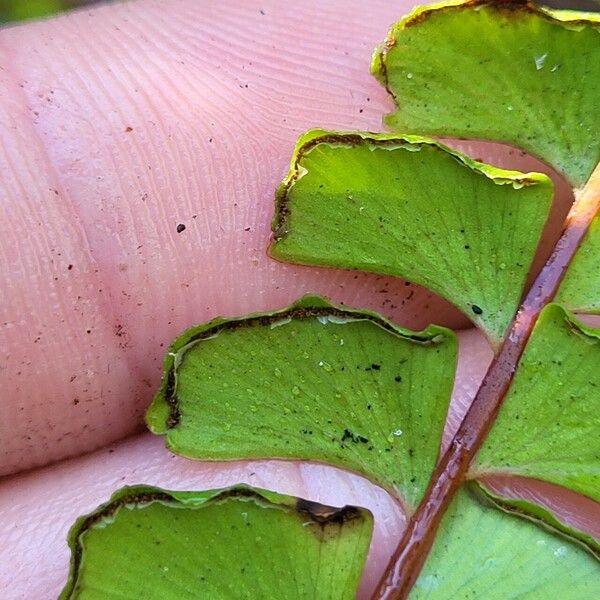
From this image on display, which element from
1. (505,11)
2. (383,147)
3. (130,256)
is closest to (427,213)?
(383,147)

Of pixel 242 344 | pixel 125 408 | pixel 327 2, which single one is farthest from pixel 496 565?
pixel 327 2

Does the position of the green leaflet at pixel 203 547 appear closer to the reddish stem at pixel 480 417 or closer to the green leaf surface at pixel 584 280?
the reddish stem at pixel 480 417

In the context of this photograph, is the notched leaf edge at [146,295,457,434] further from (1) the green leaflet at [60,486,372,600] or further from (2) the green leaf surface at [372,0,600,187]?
(2) the green leaf surface at [372,0,600,187]

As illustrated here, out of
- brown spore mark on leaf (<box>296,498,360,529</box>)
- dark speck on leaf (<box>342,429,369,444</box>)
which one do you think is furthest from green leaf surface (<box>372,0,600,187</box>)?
brown spore mark on leaf (<box>296,498,360,529</box>)

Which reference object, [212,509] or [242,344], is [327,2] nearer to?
[242,344]

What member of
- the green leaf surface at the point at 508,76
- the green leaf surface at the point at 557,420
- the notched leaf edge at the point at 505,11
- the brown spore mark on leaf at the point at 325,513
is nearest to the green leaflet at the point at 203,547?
the brown spore mark on leaf at the point at 325,513

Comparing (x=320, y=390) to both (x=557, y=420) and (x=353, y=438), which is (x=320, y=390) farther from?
(x=557, y=420)
